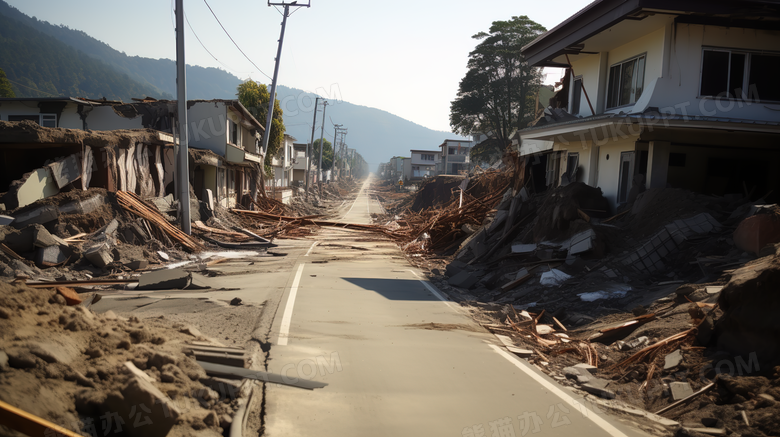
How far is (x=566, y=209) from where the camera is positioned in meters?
15.7

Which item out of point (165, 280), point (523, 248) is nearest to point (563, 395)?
point (165, 280)

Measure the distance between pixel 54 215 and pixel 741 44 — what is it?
20.9 meters

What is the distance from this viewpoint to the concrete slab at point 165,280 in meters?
11.1

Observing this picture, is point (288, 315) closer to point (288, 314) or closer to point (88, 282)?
point (288, 314)

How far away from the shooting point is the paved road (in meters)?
5.13

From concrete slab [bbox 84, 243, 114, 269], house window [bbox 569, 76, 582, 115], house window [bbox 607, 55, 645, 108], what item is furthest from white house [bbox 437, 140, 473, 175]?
concrete slab [bbox 84, 243, 114, 269]

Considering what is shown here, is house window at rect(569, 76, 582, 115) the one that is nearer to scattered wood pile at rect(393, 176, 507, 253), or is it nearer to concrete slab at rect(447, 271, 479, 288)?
scattered wood pile at rect(393, 176, 507, 253)

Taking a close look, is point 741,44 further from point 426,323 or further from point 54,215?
point 54,215

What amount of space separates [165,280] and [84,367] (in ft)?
24.1

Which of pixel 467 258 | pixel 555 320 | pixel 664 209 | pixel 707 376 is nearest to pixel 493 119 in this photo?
pixel 467 258

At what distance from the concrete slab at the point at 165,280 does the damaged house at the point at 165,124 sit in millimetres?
7848

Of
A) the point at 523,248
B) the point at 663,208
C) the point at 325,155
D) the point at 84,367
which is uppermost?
the point at 325,155

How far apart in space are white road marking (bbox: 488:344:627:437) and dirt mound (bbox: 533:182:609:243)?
8.27 m

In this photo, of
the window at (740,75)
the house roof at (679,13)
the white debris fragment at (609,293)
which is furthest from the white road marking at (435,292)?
the window at (740,75)
